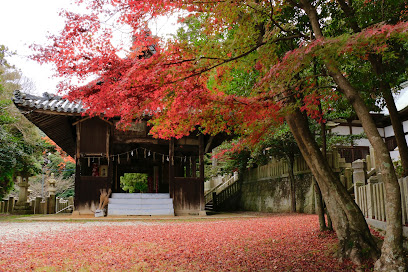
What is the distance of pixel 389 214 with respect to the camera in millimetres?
3754

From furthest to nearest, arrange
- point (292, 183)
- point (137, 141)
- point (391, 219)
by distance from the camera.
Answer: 1. point (292, 183)
2. point (137, 141)
3. point (391, 219)

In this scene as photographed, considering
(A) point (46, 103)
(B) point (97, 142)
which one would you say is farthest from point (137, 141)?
(A) point (46, 103)

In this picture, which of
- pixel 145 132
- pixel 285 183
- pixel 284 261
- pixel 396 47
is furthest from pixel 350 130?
pixel 284 261

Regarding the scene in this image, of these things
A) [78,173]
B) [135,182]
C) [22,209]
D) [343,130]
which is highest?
[343,130]

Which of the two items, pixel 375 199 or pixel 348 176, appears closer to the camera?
pixel 375 199

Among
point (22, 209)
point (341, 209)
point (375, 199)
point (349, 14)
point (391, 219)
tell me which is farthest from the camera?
point (22, 209)

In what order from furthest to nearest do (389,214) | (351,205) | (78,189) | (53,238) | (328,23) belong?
(78,189) → (328,23) → (53,238) → (351,205) → (389,214)

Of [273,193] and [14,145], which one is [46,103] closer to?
[14,145]

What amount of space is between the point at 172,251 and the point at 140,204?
25.7 ft

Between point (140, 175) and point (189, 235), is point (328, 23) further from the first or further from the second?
point (140, 175)

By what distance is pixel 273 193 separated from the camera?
1606 cm

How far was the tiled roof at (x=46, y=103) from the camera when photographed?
1152cm

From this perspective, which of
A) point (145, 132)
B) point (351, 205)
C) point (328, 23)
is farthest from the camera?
point (145, 132)

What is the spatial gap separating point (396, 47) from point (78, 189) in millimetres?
11622
